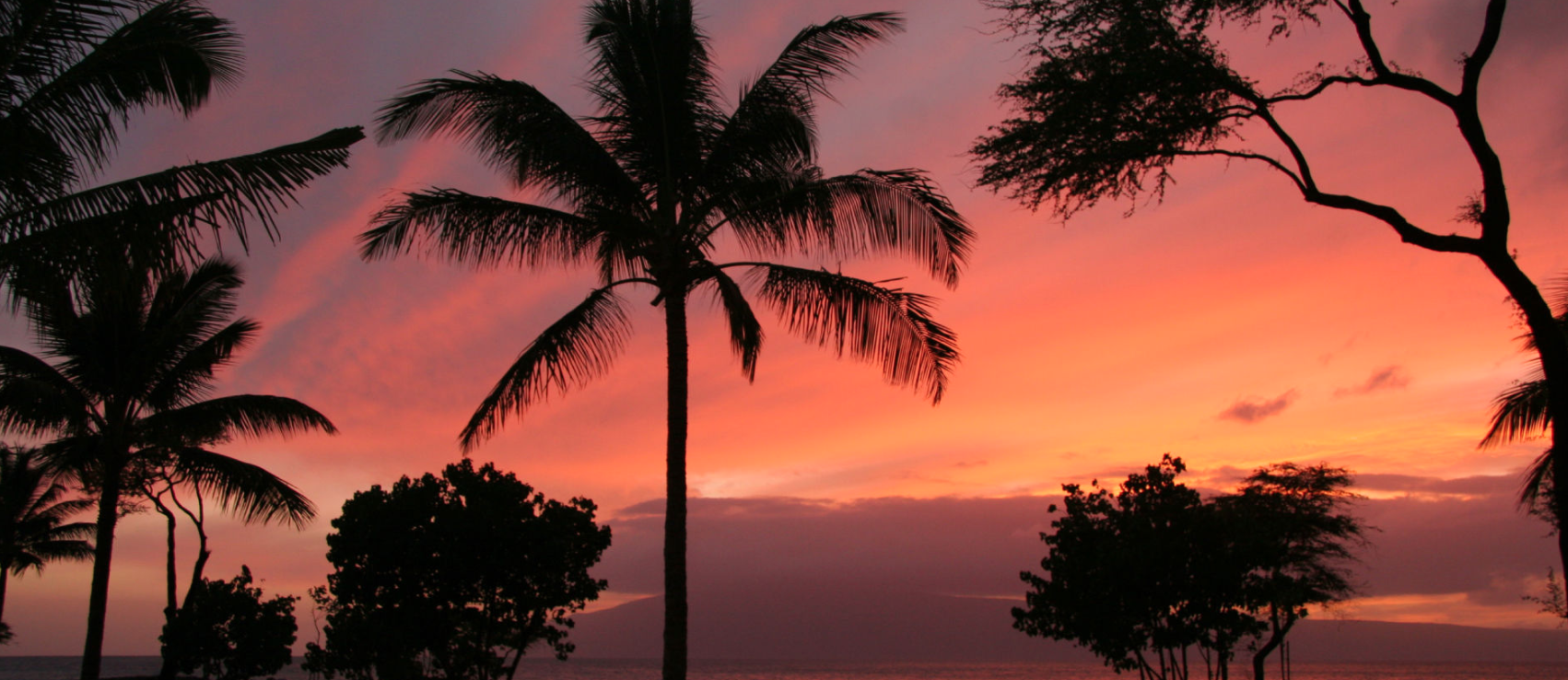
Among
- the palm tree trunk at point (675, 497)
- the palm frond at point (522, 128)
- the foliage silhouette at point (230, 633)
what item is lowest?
the foliage silhouette at point (230, 633)

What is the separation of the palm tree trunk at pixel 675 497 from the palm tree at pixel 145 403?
1048 centimetres

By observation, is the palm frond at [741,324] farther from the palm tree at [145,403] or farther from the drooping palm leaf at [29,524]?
the drooping palm leaf at [29,524]

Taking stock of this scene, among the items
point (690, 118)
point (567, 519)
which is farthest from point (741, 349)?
point (567, 519)

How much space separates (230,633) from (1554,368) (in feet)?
93.5

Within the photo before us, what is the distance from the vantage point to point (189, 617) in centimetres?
2484

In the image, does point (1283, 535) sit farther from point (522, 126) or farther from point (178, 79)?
point (178, 79)

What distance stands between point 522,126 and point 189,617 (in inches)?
747

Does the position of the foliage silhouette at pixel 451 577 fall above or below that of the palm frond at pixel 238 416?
below

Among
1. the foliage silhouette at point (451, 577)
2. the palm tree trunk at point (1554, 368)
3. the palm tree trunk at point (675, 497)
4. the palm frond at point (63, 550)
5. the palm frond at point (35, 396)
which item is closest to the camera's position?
the palm tree trunk at point (1554, 368)

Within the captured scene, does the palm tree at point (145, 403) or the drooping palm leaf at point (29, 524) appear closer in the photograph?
the palm tree at point (145, 403)

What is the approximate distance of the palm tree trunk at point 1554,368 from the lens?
6727mm

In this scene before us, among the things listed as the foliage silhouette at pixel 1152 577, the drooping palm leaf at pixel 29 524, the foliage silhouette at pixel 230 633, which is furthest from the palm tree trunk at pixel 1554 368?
the drooping palm leaf at pixel 29 524

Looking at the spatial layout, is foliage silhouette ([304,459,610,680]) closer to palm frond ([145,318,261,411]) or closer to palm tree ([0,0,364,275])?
palm frond ([145,318,261,411])

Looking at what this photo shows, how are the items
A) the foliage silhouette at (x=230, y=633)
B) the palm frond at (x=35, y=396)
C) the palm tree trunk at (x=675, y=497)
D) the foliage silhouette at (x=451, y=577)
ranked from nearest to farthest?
the palm tree trunk at (x=675, y=497)
the palm frond at (x=35, y=396)
the foliage silhouette at (x=451, y=577)
the foliage silhouette at (x=230, y=633)
